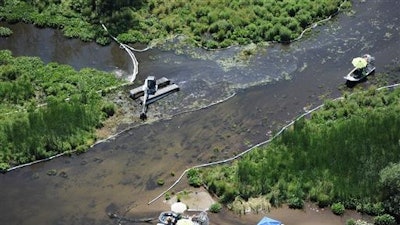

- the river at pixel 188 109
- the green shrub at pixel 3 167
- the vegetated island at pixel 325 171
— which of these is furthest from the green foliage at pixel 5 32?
the vegetated island at pixel 325 171

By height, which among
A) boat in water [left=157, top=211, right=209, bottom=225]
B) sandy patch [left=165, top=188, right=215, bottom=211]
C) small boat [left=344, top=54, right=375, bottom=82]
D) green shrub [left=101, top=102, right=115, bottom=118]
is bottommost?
sandy patch [left=165, top=188, right=215, bottom=211]

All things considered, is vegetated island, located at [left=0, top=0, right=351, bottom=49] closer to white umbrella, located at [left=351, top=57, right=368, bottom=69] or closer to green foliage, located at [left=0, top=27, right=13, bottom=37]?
green foliage, located at [left=0, top=27, right=13, bottom=37]

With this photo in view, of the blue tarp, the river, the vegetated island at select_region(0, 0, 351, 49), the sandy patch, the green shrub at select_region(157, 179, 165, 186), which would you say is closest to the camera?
the blue tarp

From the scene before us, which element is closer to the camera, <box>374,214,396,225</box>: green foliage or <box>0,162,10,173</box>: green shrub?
<box>374,214,396,225</box>: green foliage

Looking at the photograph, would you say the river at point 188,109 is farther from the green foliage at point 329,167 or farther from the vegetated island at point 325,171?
the green foliage at point 329,167

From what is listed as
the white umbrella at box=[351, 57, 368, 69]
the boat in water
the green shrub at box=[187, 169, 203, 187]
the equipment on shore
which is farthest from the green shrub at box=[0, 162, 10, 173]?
the white umbrella at box=[351, 57, 368, 69]

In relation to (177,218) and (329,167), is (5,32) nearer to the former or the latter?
Answer: (177,218)

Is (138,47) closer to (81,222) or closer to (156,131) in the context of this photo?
(156,131)
